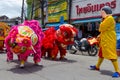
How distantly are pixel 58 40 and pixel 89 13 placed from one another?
12336 mm

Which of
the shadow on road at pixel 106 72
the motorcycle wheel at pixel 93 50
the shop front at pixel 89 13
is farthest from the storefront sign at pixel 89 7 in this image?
the shadow on road at pixel 106 72

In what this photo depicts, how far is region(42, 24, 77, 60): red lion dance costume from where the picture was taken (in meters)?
11.8

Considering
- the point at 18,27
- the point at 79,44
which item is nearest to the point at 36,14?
the point at 79,44

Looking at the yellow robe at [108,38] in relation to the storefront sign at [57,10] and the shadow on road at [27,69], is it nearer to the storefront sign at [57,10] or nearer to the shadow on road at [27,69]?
the shadow on road at [27,69]

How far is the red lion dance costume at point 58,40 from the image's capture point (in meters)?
11.8

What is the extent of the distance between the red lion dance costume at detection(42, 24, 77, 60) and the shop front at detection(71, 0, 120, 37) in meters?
8.78

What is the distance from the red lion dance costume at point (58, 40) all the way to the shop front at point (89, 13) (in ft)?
28.8

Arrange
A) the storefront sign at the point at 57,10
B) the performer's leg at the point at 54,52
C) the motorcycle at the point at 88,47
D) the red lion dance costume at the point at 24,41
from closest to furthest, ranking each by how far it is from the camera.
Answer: the red lion dance costume at the point at 24,41 < the performer's leg at the point at 54,52 < the motorcycle at the point at 88,47 < the storefront sign at the point at 57,10

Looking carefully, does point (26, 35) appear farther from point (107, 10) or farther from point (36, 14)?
point (36, 14)

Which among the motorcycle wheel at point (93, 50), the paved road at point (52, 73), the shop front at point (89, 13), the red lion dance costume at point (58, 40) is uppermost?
the shop front at point (89, 13)

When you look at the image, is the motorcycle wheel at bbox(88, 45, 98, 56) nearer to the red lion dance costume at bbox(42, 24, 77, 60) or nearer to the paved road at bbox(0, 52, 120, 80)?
the red lion dance costume at bbox(42, 24, 77, 60)

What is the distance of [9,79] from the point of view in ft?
27.1

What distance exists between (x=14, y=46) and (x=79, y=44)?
8130mm

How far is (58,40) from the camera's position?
40.0 feet
